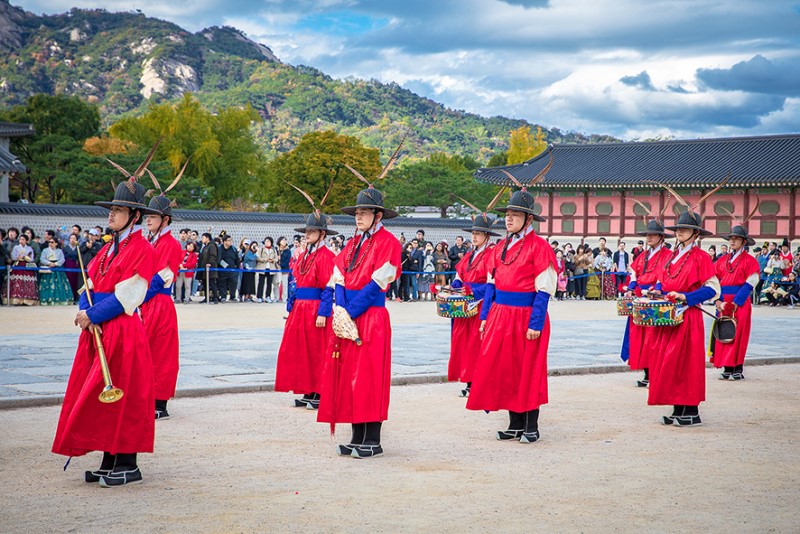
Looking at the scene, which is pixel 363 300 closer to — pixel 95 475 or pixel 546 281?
pixel 546 281

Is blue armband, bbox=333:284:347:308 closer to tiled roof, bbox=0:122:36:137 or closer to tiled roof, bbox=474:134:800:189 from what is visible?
tiled roof, bbox=474:134:800:189

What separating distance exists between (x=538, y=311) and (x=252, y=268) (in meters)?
18.4

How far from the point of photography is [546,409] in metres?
9.51

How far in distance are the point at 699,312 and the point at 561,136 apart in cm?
10100

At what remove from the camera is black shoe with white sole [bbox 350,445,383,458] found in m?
7.01

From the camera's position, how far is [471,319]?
1069 centimetres

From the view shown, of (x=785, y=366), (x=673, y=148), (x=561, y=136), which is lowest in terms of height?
(x=785, y=366)

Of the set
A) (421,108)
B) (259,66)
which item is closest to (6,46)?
(259,66)

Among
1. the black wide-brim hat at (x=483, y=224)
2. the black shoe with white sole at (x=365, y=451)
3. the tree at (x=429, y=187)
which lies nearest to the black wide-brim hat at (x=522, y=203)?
the black shoe with white sole at (x=365, y=451)

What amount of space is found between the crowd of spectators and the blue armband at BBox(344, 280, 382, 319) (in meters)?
9.34

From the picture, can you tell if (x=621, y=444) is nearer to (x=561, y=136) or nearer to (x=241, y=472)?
(x=241, y=472)

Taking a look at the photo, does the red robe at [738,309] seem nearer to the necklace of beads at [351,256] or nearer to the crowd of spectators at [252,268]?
the crowd of spectators at [252,268]

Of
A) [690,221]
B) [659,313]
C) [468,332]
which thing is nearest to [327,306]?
[468,332]

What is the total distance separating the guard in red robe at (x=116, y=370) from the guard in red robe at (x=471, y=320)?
4995 mm
